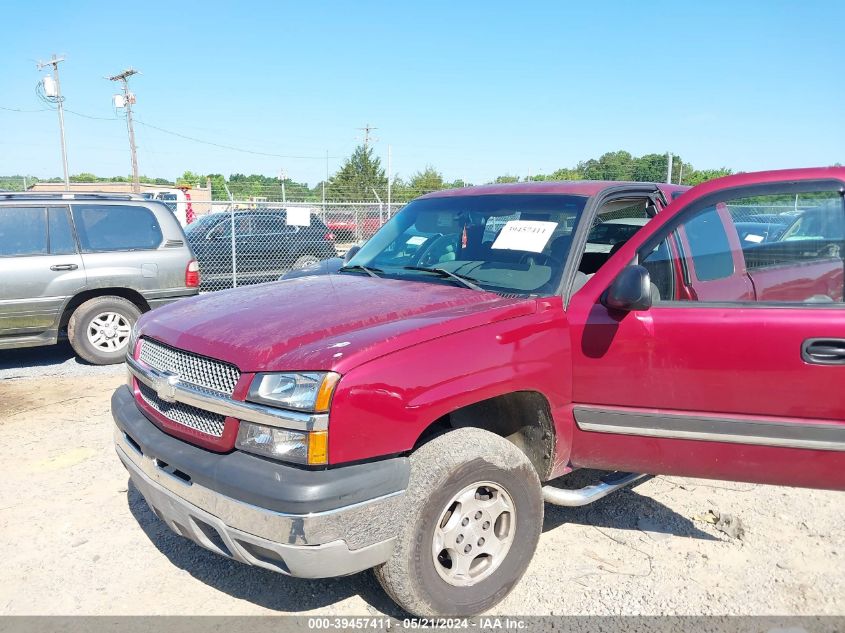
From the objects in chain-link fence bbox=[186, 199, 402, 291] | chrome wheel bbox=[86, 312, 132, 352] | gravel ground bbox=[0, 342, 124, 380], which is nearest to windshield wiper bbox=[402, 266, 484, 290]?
gravel ground bbox=[0, 342, 124, 380]

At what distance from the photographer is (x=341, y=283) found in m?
3.47

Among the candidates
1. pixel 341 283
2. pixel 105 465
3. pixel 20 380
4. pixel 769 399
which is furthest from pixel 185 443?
pixel 20 380

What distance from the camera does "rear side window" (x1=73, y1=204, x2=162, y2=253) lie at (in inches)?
269

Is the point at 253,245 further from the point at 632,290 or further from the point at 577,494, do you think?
the point at 632,290

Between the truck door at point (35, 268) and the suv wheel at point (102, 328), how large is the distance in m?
0.21

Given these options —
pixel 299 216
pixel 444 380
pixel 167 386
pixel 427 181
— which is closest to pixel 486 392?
pixel 444 380

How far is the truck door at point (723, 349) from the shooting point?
263cm

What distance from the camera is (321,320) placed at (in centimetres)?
266

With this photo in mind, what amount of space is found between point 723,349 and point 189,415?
2.31 m

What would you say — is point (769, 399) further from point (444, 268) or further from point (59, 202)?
point (59, 202)

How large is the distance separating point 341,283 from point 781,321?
2150mm

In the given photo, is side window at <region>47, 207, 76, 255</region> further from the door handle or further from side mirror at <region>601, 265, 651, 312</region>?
the door handle

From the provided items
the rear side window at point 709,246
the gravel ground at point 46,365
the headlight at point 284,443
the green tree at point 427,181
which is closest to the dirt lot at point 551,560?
the headlight at point 284,443

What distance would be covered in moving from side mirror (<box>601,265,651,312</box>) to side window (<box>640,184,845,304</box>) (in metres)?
0.26
